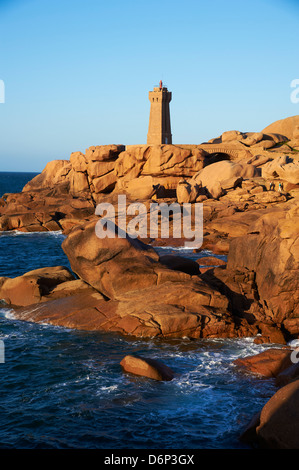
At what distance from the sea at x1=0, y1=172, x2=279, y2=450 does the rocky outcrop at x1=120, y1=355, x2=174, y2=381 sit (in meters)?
0.23

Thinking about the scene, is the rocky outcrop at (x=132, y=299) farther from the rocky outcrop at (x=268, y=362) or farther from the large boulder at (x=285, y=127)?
the large boulder at (x=285, y=127)

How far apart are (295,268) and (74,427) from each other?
1081cm

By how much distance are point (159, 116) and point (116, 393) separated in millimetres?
63570

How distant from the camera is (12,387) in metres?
14.5

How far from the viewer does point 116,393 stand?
44.5 ft

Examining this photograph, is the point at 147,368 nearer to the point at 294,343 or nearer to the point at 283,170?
the point at 294,343

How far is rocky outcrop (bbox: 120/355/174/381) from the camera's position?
14430mm

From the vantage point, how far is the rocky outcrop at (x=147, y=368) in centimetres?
1443

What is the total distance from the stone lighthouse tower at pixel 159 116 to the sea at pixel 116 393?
188 ft

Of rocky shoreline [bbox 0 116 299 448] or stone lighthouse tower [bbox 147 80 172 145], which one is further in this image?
stone lighthouse tower [bbox 147 80 172 145]

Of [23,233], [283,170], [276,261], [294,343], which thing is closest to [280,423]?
[294,343]

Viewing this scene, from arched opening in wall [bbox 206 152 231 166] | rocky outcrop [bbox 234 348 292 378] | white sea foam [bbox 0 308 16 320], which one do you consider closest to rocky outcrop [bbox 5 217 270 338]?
white sea foam [bbox 0 308 16 320]

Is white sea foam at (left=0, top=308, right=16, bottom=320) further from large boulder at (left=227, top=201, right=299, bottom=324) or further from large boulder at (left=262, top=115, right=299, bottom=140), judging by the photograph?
large boulder at (left=262, top=115, right=299, bottom=140)
